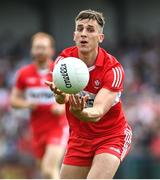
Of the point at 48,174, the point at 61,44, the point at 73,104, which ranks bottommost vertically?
the point at 61,44

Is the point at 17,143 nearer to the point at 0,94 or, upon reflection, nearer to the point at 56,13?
the point at 0,94

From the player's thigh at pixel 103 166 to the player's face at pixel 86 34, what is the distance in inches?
43.3

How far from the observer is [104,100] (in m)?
7.22

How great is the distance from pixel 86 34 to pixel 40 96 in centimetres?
410

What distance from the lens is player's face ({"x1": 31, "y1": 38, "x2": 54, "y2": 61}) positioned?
11195mm

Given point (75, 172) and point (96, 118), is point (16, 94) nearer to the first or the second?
point (75, 172)

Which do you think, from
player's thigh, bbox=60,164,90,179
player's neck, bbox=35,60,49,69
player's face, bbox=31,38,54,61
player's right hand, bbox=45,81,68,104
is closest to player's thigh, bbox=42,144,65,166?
player's neck, bbox=35,60,49,69

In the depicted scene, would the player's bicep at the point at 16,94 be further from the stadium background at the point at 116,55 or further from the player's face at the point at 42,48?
the stadium background at the point at 116,55

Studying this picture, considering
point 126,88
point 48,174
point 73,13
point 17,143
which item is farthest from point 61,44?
point 48,174

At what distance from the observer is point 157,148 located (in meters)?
14.7

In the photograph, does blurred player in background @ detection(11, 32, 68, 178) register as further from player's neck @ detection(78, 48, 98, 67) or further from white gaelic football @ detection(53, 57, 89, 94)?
white gaelic football @ detection(53, 57, 89, 94)

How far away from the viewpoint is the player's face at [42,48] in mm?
11195

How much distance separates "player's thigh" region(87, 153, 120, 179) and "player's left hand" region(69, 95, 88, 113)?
749mm

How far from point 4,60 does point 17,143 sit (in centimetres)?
604
